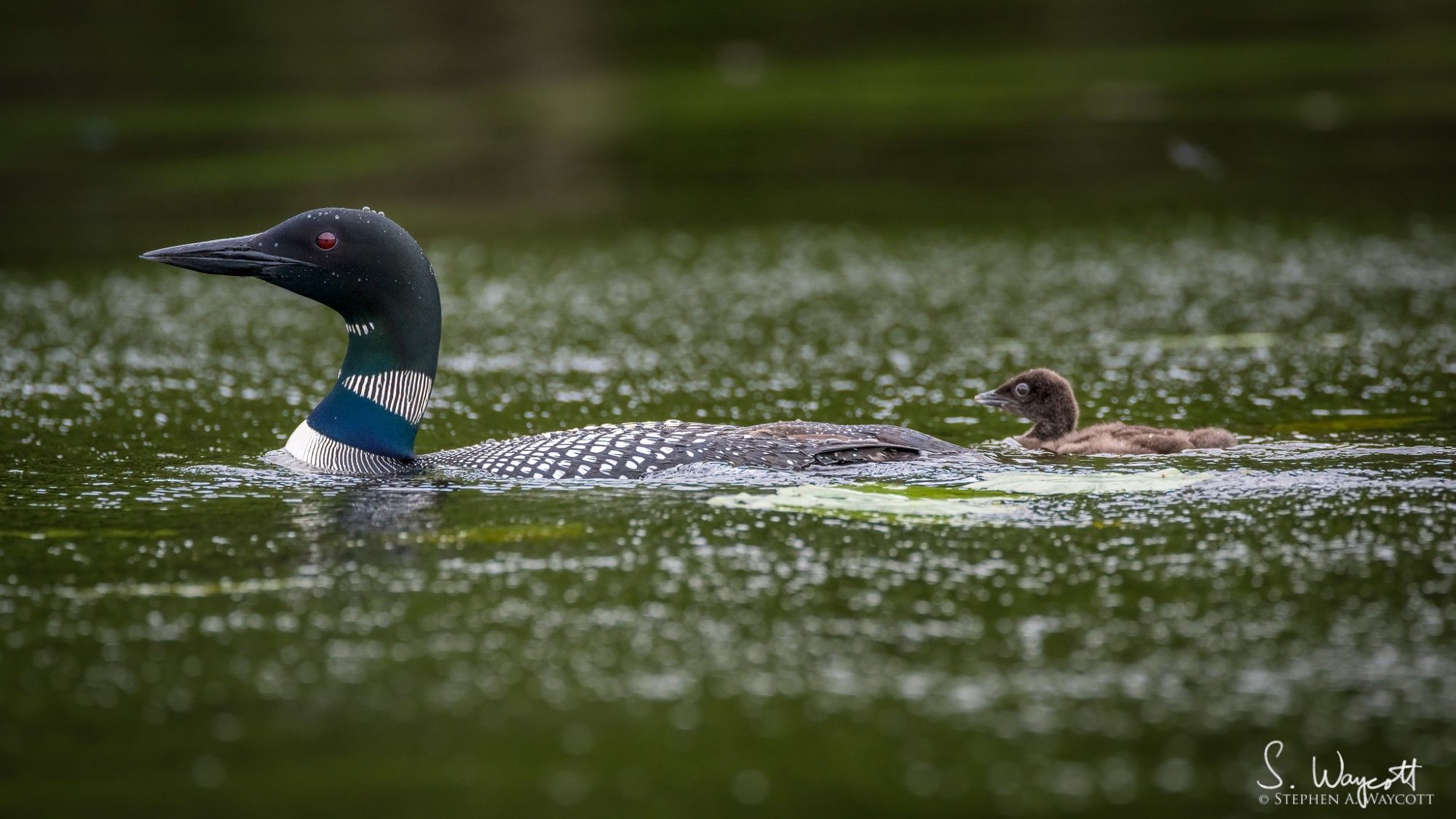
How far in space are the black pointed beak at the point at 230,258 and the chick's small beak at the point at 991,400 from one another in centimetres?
275

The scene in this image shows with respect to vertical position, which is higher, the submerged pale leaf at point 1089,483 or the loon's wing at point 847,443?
the loon's wing at point 847,443

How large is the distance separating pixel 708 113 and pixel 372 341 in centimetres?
1462

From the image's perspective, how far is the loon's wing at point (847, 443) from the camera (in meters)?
5.90

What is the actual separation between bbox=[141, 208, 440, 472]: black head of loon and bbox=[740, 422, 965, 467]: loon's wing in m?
1.23

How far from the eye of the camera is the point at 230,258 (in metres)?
6.29

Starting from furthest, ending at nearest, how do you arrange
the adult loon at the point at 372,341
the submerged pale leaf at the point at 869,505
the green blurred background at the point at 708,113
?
the green blurred background at the point at 708,113 → the adult loon at the point at 372,341 → the submerged pale leaf at the point at 869,505

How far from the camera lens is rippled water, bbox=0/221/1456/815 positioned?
3.44 m

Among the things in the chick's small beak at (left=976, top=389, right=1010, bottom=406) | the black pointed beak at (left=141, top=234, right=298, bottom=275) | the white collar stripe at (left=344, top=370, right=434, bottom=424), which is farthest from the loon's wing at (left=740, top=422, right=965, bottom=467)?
the black pointed beak at (left=141, top=234, right=298, bottom=275)
